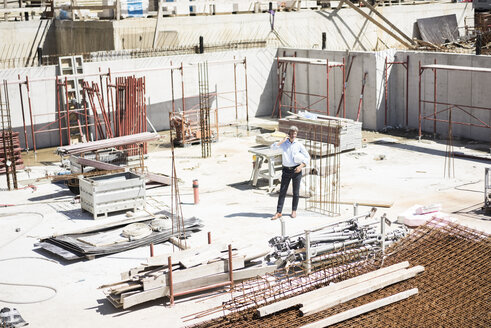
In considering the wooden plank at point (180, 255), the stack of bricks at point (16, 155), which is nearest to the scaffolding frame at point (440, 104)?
the wooden plank at point (180, 255)

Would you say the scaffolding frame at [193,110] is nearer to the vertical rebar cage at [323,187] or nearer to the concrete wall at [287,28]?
the concrete wall at [287,28]

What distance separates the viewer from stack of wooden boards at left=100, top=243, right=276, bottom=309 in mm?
11633

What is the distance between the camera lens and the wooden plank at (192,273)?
11.7 meters

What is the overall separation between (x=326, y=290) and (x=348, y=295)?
353mm

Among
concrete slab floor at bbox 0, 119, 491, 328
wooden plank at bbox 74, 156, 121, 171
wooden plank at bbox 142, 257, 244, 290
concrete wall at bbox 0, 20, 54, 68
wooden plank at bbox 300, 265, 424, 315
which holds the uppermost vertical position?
concrete wall at bbox 0, 20, 54, 68

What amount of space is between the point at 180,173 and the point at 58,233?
663 centimetres

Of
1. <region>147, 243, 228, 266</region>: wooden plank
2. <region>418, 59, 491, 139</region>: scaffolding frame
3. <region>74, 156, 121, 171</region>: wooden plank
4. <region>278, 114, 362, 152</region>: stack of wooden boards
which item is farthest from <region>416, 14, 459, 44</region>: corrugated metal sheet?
<region>147, 243, 228, 266</region>: wooden plank

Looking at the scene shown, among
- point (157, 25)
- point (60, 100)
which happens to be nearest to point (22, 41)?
point (157, 25)

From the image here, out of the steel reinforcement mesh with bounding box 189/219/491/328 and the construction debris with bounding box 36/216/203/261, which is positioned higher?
the steel reinforcement mesh with bounding box 189/219/491/328

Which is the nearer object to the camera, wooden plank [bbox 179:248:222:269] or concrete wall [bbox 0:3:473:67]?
wooden plank [bbox 179:248:222:269]

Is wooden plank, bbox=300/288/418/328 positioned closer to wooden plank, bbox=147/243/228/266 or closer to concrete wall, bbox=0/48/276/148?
wooden plank, bbox=147/243/228/266

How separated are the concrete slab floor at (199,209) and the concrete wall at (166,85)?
293 cm

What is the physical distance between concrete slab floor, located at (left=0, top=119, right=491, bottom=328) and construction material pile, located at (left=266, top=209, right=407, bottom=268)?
1376 millimetres

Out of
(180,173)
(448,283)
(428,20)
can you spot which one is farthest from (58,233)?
(428,20)
